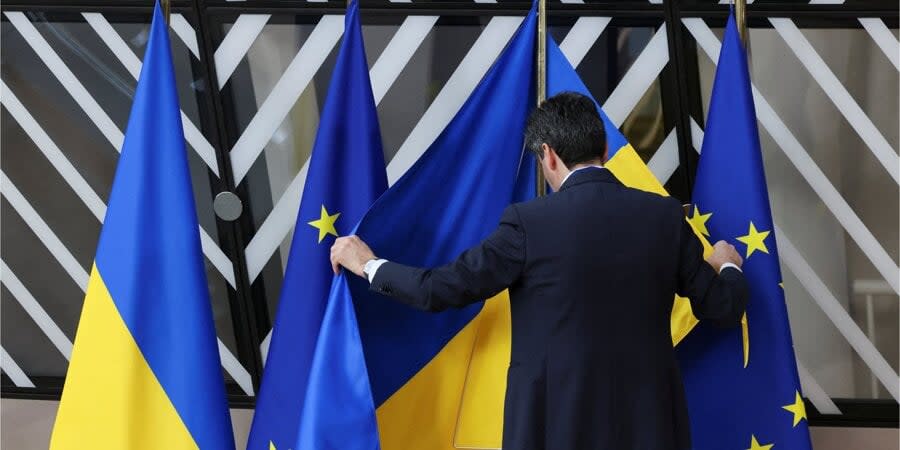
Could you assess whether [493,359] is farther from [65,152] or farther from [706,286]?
[65,152]

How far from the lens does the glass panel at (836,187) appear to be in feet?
10.1

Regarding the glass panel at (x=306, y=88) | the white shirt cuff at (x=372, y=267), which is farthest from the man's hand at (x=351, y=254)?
the glass panel at (x=306, y=88)

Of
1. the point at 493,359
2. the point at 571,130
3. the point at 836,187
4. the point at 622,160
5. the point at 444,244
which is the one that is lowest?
the point at 493,359

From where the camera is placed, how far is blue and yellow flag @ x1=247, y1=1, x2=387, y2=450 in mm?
2734

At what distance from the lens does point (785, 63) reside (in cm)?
308

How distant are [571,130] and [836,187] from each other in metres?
1.17

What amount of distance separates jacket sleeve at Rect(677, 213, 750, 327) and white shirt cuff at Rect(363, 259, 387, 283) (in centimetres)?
66

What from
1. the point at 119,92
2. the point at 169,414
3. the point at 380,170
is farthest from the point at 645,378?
the point at 119,92

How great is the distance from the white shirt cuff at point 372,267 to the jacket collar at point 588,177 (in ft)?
1.44

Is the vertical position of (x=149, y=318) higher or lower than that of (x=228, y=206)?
lower

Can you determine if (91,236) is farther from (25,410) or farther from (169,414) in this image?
(169,414)

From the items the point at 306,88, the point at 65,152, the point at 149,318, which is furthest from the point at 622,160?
the point at 65,152

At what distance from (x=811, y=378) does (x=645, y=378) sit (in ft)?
3.56

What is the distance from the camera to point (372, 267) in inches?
95.5
